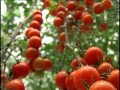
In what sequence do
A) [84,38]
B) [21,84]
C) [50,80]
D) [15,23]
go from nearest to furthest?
[21,84] < [84,38] < [15,23] < [50,80]

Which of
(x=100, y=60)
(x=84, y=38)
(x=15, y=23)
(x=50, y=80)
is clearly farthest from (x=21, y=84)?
(x=50, y=80)

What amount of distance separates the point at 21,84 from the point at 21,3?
1.77 metres

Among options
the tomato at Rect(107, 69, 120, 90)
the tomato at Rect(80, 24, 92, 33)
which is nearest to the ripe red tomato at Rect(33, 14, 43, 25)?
the tomato at Rect(80, 24, 92, 33)

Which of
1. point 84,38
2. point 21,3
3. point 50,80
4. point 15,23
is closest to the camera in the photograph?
point 84,38

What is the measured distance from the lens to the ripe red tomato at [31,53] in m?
2.62

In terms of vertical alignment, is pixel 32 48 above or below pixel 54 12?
below

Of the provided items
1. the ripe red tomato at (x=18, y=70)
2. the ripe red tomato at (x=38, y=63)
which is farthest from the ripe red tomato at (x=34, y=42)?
the ripe red tomato at (x=18, y=70)

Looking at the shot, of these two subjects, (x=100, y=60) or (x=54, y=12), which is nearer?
(x=100, y=60)

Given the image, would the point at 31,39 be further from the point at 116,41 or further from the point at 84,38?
the point at 116,41

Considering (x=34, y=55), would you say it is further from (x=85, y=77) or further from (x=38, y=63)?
(x=85, y=77)

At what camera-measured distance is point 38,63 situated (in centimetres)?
266

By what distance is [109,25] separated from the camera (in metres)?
3.35

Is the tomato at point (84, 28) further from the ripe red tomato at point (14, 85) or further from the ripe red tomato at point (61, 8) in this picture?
the ripe red tomato at point (14, 85)

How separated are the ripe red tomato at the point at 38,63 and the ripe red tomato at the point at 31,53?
0.12 feet
